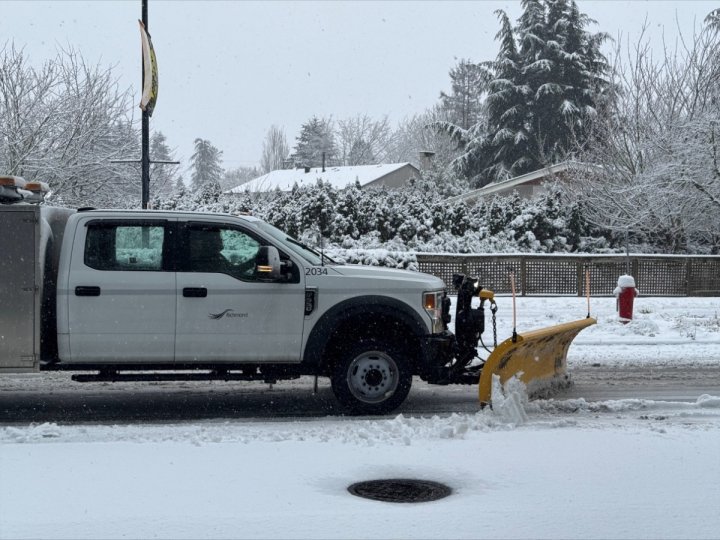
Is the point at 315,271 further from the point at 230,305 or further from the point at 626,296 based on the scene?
the point at 626,296

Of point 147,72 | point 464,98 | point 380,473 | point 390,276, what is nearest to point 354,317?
point 390,276

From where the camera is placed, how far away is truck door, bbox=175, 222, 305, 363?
8484mm

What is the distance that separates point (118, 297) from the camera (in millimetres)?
8375

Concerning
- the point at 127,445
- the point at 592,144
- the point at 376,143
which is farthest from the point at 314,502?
the point at 376,143

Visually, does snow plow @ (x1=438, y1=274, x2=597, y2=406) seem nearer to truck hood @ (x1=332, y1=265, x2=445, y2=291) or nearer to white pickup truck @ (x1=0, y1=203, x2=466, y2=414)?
white pickup truck @ (x1=0, y1=203, x2=466, y2=414)

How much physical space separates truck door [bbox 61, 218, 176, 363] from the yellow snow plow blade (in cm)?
301

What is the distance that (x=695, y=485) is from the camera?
5961 millimetres

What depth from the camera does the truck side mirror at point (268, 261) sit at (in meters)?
8.33

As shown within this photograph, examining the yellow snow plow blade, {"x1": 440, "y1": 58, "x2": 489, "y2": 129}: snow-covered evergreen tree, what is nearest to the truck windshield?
the yellow snow plow blade

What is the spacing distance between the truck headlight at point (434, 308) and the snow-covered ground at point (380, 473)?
2.96 ft

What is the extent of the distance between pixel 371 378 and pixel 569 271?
17.4 metres

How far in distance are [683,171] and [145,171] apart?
13.7 metres

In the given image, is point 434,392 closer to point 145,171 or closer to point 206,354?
point 206,354

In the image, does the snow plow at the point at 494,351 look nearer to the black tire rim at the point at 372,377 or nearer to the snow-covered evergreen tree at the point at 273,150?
the black tire rim at the point at 372,377
